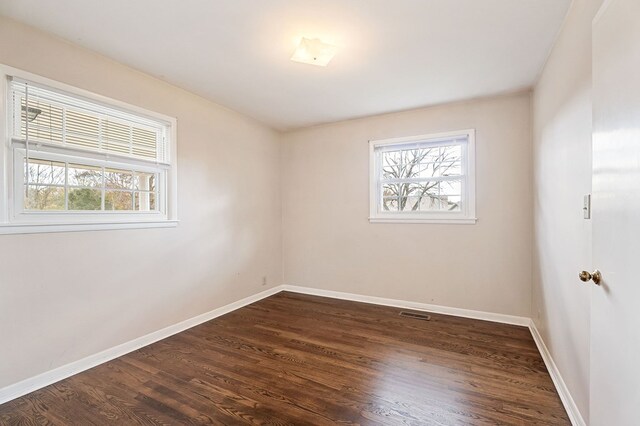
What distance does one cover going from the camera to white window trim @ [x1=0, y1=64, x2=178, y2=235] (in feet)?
6.17

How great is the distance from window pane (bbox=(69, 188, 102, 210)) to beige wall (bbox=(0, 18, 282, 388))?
221 mm

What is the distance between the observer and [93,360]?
2.29 metres

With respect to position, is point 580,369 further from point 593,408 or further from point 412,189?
point 412,189

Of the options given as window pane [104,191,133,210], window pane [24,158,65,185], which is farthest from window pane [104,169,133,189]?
window pane [24,158,65,185]

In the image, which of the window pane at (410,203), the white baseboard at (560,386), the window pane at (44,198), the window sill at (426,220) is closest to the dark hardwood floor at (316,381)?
the white baseboard at (560,386)

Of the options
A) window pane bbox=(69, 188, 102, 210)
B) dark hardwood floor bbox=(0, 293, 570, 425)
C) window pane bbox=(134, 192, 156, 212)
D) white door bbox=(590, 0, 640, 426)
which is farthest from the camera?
window pane bbox=(134, 192, 156, 212)

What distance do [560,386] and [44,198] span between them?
12.3 ft

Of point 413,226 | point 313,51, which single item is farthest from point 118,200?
point 413,226

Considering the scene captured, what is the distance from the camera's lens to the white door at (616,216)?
0.91 meters

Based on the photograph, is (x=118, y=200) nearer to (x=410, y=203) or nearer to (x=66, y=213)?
(x=66, y=213)

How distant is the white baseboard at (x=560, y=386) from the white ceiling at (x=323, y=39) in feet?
7.69

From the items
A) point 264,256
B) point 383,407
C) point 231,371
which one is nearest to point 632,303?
point 383,407

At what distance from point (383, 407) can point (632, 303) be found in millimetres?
1400

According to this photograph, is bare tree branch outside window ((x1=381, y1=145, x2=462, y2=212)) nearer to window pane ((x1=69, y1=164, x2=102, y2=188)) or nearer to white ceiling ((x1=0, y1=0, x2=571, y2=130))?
white ceiling ((x1=0, y1=0, x2=571, y2=130))
